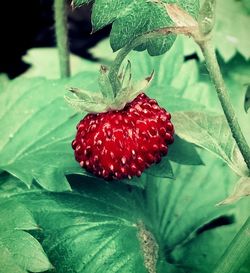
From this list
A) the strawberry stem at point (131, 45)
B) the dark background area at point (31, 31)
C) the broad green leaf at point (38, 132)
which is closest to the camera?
the strawberry stem at point (131, 45)

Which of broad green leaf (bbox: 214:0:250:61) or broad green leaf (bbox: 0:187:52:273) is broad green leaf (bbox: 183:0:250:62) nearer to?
broad green leaf (bbox: 214:0:250:61)

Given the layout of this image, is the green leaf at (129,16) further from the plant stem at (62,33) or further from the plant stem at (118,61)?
the plant stem at (62,33)

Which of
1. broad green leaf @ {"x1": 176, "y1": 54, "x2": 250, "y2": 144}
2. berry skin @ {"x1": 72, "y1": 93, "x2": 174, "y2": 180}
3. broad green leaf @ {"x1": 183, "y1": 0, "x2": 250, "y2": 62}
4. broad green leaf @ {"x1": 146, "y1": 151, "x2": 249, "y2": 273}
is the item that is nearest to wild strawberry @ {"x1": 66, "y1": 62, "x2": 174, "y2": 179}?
berry skin @ {"x1": 72, "y1": 93, "x2": 174, "y2": 180}

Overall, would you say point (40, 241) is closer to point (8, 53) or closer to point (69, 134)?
point (69, 134)

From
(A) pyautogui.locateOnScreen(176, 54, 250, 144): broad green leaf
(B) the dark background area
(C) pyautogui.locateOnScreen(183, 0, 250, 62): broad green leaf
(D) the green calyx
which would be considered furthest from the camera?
(B) the dark background area

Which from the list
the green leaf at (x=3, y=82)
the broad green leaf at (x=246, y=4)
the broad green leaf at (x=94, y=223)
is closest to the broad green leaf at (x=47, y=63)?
the green leaf at (x=3, y=82)

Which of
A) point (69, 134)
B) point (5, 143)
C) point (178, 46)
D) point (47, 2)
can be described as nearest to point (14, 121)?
point (5, 143)
